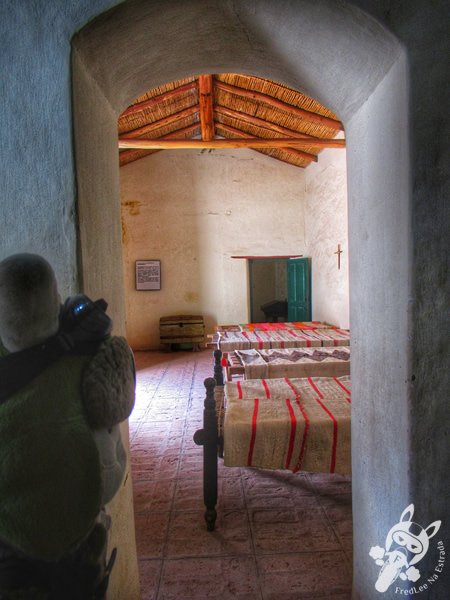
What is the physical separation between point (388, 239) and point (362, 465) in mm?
969

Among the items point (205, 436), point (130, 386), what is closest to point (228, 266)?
point (205, 436)

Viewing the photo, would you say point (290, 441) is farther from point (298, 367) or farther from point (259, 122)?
point (259, 122)

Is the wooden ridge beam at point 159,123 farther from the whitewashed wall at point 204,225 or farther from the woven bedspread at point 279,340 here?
the woven bedspread at point 279,340

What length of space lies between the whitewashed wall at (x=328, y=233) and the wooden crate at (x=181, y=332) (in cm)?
260

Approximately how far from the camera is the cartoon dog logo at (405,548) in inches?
48.0

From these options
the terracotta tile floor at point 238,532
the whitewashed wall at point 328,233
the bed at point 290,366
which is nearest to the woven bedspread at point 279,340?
the bed at point 290,366

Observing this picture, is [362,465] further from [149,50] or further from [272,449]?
[149,50]

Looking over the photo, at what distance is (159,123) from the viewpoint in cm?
634

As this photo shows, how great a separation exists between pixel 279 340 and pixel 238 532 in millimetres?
2907

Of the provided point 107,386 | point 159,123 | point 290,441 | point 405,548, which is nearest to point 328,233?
point 159,123

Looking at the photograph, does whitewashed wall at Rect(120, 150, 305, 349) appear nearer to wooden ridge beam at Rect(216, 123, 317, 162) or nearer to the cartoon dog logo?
wooden ridge beam at Rect(216, 123, 317, 162)

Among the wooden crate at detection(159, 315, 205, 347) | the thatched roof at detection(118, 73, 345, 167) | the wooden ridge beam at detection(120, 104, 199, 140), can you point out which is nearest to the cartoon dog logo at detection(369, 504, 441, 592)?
the thatched roof at detection(118, 73, 345, 167)

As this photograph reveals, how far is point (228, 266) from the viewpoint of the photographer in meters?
8.70

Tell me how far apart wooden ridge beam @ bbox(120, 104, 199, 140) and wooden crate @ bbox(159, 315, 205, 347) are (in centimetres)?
387
